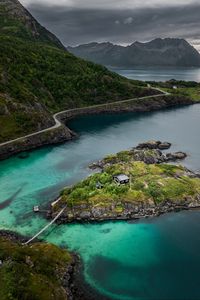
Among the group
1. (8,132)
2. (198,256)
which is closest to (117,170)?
(198,256)

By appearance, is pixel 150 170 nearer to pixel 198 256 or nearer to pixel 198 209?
pixel 198 209

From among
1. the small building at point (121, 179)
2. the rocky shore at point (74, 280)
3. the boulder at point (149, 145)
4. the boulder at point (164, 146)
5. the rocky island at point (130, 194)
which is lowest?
the boulder at point (164, 146)

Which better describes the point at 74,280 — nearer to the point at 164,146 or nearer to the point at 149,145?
the point at 149,145

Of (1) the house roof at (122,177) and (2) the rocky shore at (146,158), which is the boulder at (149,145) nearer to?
(2) the rocky shore at (146,158)

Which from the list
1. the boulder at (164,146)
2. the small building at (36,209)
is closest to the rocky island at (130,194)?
the small building at (36,209)

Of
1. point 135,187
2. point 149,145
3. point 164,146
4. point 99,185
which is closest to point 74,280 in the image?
point 99,185

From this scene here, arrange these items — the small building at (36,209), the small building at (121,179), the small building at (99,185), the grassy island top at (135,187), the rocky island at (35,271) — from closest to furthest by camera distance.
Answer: the rocky island at (35,271) < the grassy island top at (135,187) < the small building at (36,209) < the small building at (99,185) < the small building at (121,179)

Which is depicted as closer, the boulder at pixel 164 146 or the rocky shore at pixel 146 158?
the rocky shore at pixel 146 158
